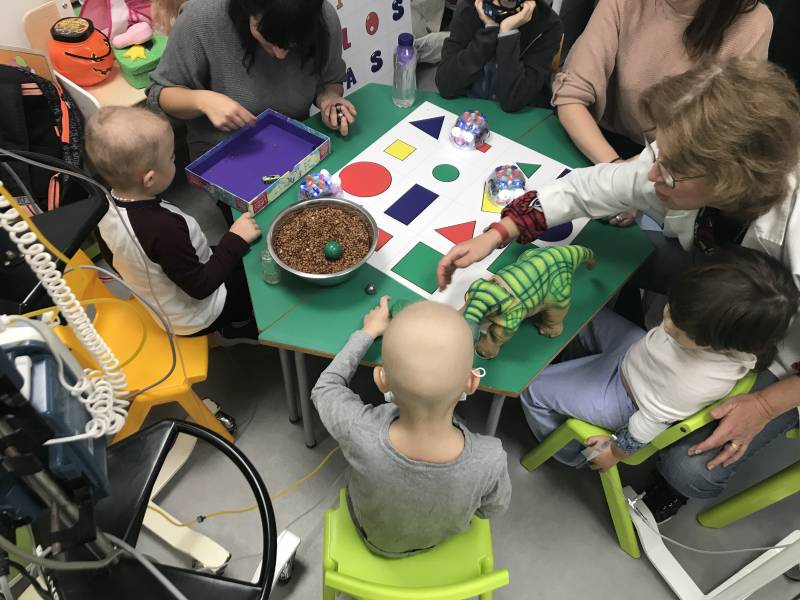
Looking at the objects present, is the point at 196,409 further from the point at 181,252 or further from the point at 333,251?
the point at 333,251

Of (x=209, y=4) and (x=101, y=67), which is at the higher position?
(x=209, y=4)

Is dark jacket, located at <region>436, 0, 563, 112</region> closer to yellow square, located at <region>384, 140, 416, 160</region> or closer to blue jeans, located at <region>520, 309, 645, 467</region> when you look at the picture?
yellow square, located at <region>384, 140, 416, 160</region>

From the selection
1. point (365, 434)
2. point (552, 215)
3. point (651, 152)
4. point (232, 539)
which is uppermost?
point (651, 152)

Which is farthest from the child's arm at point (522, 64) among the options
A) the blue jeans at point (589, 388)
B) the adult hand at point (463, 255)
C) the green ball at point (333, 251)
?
the green ball at point (333, 251)

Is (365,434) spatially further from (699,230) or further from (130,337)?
(699,230)

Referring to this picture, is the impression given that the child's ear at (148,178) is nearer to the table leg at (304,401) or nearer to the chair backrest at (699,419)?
the table leg at (304,401)

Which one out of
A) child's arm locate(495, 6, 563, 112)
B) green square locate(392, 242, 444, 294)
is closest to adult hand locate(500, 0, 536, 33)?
child's arm locate(495, 6, 563, 112)

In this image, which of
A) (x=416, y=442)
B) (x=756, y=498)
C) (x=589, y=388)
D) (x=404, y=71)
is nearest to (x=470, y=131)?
(x=404, y=71)

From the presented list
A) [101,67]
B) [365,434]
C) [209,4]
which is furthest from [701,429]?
[101,67]

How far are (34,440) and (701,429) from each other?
1.60 metres

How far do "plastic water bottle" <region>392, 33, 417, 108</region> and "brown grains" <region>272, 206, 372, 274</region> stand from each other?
600mm

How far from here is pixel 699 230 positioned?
1.61 metres

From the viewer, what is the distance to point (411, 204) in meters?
1.75

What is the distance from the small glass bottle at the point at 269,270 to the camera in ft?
5.10
